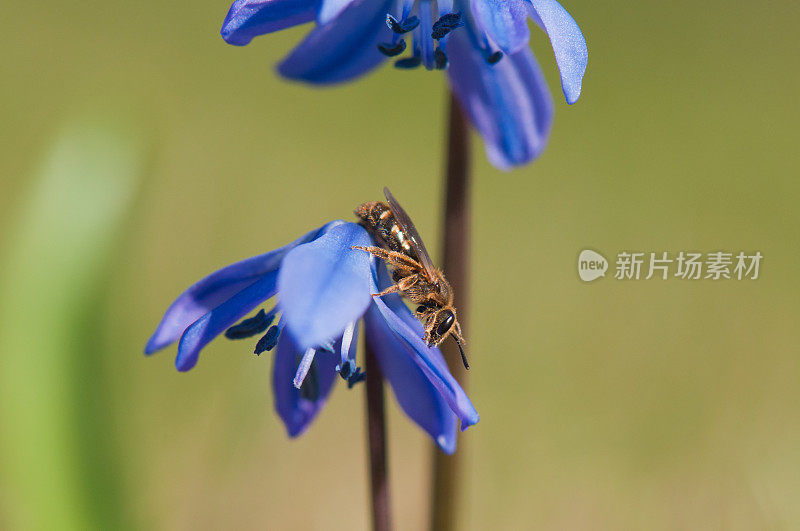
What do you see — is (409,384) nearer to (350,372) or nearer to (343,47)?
(350,372)

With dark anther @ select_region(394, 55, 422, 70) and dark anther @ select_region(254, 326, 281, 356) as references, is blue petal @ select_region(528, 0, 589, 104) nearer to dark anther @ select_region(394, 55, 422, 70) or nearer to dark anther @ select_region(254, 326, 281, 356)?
dark anther @ select_region(394, 55, 422, 70)

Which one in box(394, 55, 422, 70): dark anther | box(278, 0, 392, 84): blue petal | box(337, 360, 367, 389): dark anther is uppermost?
box(278, 0, 392, 84): blue petal

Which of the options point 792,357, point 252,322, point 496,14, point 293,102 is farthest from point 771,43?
point 252,322

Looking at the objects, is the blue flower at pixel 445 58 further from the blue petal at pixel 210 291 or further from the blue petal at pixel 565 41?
the blue petal at pixel 210 291

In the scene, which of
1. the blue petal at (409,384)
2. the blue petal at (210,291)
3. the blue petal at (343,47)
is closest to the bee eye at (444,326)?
the blue petal at (409,384)

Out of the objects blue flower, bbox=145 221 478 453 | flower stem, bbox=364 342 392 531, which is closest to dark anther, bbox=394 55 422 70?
blue flower, bbox=145 221 478 453
